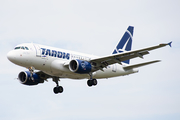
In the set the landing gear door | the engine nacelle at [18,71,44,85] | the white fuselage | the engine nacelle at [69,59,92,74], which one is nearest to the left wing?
the white fuselage

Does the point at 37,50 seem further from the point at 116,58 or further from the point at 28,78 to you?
the point at 116,58

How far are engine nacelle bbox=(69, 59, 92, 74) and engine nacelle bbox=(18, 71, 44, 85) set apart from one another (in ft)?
20.0

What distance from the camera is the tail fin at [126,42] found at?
163ft

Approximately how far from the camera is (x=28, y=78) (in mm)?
43719

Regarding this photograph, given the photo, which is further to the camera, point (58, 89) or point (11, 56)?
point (58, 89)

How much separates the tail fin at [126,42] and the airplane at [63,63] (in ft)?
14.7

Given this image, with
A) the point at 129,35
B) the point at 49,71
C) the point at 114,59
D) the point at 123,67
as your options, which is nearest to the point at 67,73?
the point at 49,71

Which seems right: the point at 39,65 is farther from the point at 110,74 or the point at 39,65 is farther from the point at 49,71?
the point at 110,74

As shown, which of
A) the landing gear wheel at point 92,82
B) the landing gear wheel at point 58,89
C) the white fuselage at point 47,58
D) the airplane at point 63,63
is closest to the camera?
the white fuselage at point 47,58

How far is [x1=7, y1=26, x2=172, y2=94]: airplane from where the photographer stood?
38250mm

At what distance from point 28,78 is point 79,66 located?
7.69 meters

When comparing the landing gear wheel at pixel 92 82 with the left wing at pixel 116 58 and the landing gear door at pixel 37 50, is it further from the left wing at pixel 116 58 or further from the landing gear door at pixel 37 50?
the landing gear door at pixel 37 50

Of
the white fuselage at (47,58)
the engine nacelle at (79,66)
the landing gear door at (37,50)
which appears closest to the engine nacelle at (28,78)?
the white fuselage at (47,58)

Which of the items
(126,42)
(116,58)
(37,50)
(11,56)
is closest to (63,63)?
(37,50)
